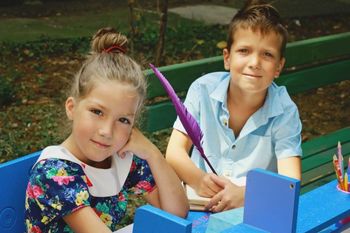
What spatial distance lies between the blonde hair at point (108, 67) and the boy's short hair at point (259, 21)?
70 centimetres

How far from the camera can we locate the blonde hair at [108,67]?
88.7 inches

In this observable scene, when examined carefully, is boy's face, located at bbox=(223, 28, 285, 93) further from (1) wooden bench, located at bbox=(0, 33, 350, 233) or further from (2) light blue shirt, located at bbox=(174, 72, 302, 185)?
(1) wooden bench, located at bbox=(0, 33, 350, 233)

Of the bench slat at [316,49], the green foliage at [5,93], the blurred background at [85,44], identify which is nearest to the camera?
the bench slat at [316,49]

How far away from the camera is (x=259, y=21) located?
2859mm

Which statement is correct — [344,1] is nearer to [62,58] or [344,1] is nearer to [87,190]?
[62,58]

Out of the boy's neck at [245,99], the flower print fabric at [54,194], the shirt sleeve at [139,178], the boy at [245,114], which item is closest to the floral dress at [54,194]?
the flower print fabric at [54,194]

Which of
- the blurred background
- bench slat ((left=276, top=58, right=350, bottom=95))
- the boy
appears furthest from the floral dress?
bench slat ((left=276, top=58, right=350, bottom=95))

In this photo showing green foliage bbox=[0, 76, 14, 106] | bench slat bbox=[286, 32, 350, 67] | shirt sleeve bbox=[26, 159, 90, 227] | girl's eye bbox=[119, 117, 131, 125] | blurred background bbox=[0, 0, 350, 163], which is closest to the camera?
shirt sleeve bbox=[26, 159, 90, 227]

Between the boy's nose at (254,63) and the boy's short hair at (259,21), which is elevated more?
the boy's short hair at (259,21)

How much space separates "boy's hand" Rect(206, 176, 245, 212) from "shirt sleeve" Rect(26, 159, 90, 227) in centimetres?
65

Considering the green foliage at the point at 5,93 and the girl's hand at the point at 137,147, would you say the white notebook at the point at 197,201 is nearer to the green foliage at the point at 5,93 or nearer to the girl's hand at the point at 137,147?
the girl's hand at the point at 137,147

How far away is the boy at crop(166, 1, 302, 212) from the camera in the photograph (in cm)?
284

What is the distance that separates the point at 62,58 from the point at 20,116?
152 cm

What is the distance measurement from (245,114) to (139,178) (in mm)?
685
